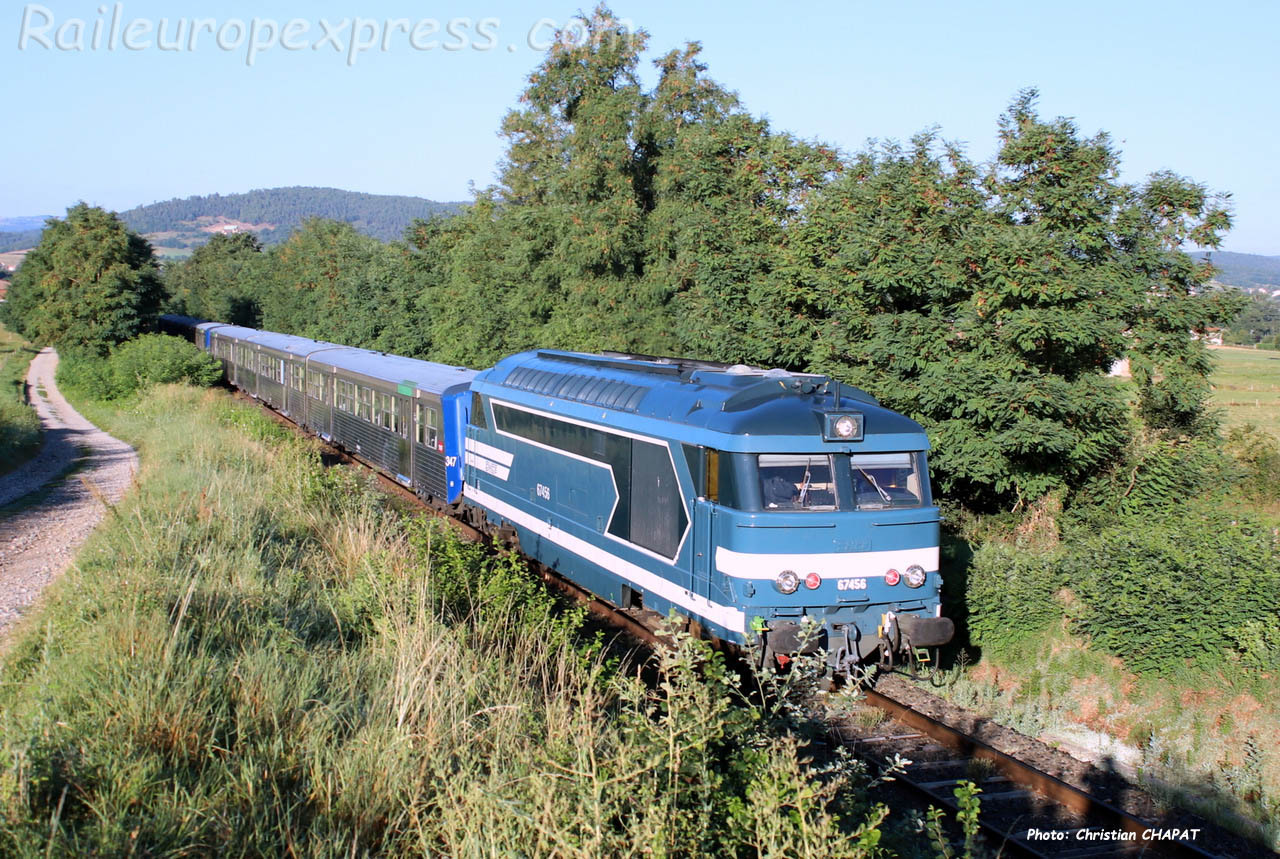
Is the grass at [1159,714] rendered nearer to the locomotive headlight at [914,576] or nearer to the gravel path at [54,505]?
the locomotive headlight at [914,576]

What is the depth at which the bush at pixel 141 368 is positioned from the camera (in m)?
31.8

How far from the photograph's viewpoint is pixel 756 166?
2077 cm

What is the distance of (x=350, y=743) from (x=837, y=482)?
492 centimetres

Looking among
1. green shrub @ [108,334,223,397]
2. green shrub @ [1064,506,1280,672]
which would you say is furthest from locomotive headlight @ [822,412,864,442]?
green shrub @ [108,334,223,397]

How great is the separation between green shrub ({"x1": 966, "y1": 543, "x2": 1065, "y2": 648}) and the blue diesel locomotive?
2.83 m

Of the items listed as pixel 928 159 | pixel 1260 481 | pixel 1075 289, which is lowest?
pixel 1260 481

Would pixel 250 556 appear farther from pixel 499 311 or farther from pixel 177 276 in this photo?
pixel 177 276

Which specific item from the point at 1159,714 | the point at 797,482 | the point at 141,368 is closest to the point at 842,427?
the point at 797,482

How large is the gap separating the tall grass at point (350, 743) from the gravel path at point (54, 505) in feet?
7.30

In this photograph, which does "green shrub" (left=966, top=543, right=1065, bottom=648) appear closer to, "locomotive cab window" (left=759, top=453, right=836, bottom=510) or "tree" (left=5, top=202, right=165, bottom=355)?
"locomotive cab window" (left=759, top=453, right=836, bottom=510)

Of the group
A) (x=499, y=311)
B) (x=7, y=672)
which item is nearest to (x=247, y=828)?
(x=7, y=672)

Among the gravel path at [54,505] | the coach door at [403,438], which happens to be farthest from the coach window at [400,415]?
the gravel path at [54,505]

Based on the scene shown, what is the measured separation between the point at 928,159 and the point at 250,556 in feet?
37.5

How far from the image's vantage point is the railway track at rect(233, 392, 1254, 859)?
22.6 feet
